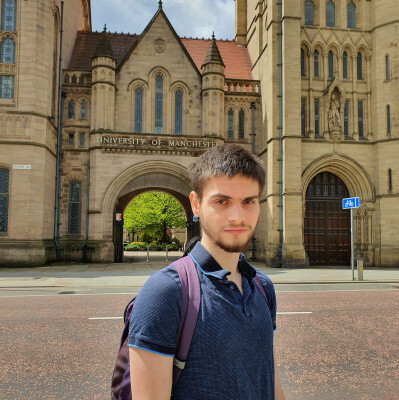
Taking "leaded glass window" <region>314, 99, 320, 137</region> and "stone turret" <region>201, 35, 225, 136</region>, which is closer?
"leaded glass window" <region>314, 99, 320, 137</region>

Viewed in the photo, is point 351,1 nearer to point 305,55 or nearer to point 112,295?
point 305,55

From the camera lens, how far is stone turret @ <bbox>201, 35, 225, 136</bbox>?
73.6ft

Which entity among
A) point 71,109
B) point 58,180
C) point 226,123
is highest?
point 71,109

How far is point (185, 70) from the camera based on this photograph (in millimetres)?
23078

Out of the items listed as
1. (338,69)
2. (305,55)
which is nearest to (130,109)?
(305,55)

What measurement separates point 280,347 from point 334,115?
18.3 meters

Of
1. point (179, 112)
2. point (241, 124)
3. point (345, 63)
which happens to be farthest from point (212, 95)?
point (345, 63)

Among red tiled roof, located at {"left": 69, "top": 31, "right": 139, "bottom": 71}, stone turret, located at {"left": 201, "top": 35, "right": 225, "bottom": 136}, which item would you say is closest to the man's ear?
stone turret, located at {"left": 201, "top": 35, "right": 225, "bottom": 136}

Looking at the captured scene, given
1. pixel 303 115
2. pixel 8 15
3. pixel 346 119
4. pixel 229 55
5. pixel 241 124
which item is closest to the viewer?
pixel 8 15

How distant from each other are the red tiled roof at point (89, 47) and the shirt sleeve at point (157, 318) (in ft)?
81.5

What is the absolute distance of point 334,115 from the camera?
2184cm

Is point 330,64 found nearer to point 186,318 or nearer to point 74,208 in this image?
point 74,208

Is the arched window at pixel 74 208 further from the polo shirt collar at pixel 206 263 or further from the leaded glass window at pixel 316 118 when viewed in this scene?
the polo shirt collar at pixel 206 263

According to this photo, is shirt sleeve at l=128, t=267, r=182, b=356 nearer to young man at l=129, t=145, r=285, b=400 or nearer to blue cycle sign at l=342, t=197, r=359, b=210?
young man at l=129, t=145, r=285, b=400
